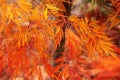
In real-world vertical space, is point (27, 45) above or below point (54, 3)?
below

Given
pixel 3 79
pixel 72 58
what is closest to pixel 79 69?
pixel 72 58

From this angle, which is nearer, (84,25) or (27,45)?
(84,25)

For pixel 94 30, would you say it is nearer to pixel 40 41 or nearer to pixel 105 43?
Answer: pixel 105 43

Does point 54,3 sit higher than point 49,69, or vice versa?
point 54,3

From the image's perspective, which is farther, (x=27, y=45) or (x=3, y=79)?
(x=3, y=79)

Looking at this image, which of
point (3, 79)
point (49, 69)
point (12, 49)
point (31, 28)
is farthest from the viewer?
point (3, 79)

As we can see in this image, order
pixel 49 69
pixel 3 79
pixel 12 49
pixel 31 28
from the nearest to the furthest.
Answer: pixel 31 28 < pixel 12 49 < pixel 49 69 < pixel 3 79

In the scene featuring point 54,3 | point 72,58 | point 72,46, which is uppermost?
point 54,3

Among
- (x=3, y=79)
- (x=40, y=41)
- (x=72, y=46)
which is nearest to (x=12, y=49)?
(x=40, y=41)

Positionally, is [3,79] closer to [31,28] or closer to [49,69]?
[49,69]
